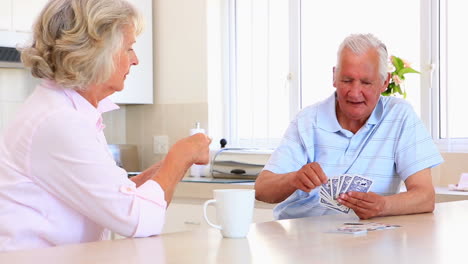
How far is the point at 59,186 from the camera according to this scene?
160 cm

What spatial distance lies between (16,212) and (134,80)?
9.02 feet

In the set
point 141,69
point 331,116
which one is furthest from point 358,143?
point 141,69

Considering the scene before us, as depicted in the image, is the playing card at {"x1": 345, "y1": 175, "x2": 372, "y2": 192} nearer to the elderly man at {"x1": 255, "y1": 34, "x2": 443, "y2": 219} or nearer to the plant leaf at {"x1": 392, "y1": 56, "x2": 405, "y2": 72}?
the elderly man at {"x1": 255, "y1": 34, "x2": 443, "y2": 219}

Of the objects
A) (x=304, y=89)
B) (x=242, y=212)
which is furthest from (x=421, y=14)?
(x=242, y=212)

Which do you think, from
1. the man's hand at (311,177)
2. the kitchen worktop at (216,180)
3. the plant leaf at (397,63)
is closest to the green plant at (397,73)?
the plant leaf at (397,63)

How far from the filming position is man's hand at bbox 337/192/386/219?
6.65ft

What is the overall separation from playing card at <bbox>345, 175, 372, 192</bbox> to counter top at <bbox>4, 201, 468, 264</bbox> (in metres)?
0.25

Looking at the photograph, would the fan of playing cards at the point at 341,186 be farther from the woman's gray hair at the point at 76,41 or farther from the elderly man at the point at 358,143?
the woman's gray hair at the point at 76,41

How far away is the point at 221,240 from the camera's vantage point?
1.59 meters

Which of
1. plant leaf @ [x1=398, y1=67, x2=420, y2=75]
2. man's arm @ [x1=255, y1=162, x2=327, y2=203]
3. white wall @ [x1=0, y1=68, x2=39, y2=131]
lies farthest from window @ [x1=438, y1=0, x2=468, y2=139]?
white wall @ [x1=0, y1=68, x2=39, y2=131]

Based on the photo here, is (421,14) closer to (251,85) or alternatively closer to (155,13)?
(251,85)

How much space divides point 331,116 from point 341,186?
0.48 m

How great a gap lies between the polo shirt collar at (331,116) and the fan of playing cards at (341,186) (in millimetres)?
395

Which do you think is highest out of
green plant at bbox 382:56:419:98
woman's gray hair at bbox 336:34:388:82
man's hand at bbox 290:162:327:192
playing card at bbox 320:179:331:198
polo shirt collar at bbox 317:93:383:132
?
woman's gray hair at bbox 336:34:388:82
